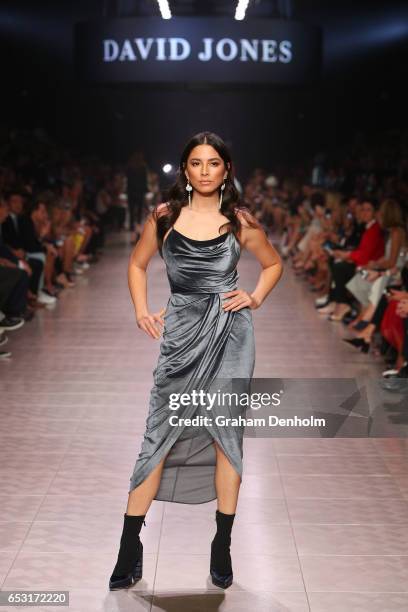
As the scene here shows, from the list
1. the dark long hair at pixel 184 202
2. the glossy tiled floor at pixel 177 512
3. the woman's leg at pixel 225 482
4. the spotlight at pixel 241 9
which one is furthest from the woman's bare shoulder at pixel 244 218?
the spotlight at pixel 241 9

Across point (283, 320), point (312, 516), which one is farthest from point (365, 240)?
point (312, 516)

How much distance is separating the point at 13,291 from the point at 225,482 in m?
4.81

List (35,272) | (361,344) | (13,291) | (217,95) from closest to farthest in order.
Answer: (361,344) → (13,291) → (35,272) → (217,95)

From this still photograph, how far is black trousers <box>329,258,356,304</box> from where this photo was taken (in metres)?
8.38

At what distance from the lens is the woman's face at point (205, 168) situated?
2912 mm

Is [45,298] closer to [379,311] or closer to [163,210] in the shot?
[379,311]

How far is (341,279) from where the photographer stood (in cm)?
843

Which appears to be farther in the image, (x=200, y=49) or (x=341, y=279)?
(x=200, y=49)

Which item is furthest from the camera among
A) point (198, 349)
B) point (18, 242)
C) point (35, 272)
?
point (35, 272)

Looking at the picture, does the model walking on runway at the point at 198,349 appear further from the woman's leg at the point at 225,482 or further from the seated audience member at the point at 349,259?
the seated audience member at the point at 349,259

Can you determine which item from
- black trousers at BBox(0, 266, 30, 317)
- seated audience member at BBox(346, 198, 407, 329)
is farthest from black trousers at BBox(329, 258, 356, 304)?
black trousers at BBox(0, 266, 30, 317)

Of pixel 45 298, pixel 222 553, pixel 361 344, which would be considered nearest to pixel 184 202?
pixel 222 553

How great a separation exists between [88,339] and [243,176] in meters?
24.9

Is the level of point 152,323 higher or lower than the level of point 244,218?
A: lower
